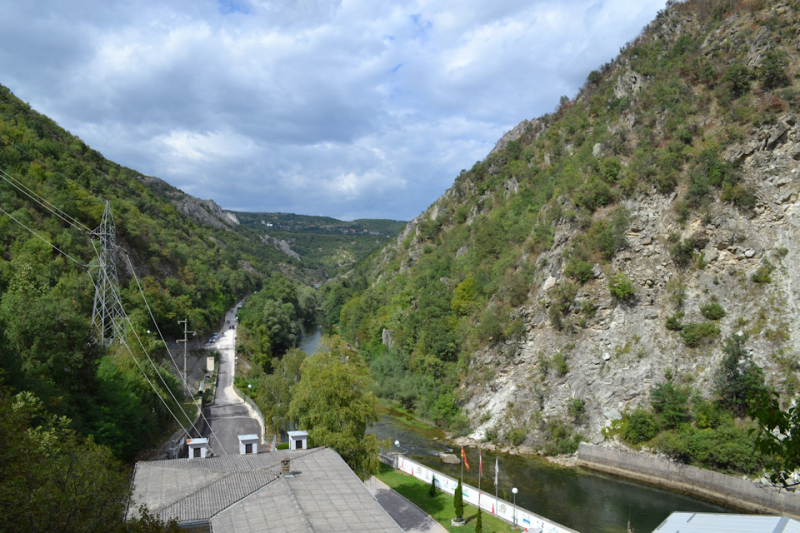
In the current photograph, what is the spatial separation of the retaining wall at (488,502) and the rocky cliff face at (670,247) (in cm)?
1031

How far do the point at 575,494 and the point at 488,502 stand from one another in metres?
6.94

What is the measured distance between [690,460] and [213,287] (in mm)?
62599

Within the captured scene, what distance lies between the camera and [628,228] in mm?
39406

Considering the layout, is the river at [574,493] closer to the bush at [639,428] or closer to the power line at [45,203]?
the bush at [639,428]

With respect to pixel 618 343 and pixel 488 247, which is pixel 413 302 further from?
pixel 618 343

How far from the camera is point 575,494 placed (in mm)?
28203

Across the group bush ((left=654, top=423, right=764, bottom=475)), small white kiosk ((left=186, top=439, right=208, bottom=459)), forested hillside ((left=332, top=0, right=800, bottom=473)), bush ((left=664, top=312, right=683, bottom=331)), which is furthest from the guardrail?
bush ((left=664, top=312, right=683, bottom=331))

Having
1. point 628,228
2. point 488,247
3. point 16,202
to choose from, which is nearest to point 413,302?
point 488,247

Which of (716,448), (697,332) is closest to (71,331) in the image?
(716,448)

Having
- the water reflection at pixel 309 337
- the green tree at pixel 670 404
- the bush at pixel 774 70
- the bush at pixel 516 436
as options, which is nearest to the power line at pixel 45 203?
the water reflection at pixel 309 337

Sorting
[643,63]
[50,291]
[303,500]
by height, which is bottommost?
[303,500]

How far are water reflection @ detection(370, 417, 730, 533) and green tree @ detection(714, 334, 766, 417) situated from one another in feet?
21.7

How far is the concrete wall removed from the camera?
25.6 m

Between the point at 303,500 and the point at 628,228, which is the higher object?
the point at 628,228
